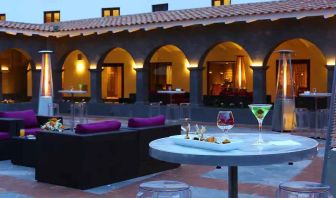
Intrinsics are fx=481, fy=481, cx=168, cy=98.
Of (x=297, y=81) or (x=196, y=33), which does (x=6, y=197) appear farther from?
(x=297, y=81)

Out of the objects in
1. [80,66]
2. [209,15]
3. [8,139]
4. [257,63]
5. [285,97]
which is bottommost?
[8,139]

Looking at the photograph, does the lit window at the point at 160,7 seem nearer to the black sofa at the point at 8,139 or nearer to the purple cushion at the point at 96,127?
the black sofa at the point at 8,139

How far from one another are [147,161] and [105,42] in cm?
1233

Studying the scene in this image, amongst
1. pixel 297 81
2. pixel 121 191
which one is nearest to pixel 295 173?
pixel 121 191

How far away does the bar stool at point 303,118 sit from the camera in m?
13.3

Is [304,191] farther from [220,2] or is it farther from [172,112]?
[220,2]

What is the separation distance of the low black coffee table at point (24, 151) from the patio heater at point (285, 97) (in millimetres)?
7618

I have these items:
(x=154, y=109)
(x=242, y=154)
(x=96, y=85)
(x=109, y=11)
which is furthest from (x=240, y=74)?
(x=242, y=154)

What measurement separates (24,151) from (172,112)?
8879mm

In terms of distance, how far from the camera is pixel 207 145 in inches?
130

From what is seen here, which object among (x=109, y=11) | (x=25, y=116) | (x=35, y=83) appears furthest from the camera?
(x=109, y=11)

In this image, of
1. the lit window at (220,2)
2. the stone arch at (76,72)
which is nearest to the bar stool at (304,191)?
the lit window at (220,2)

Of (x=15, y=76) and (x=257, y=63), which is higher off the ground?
(x=257, y=63)

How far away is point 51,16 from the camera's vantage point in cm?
2750
